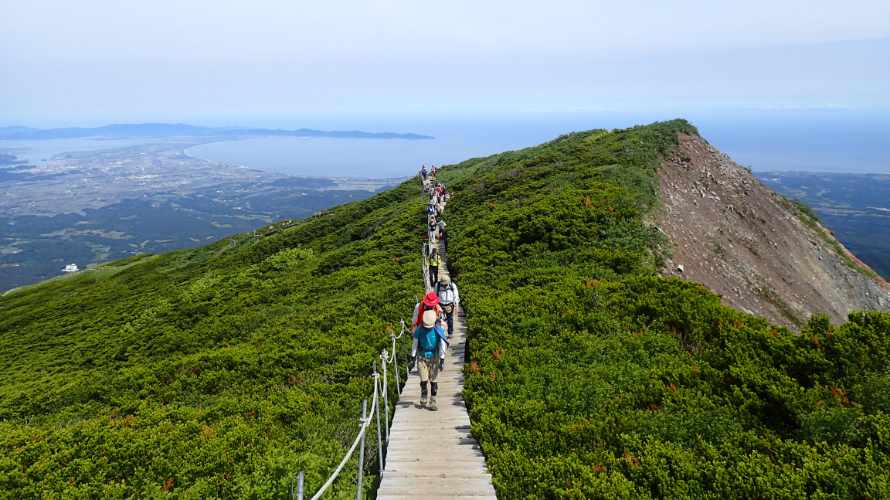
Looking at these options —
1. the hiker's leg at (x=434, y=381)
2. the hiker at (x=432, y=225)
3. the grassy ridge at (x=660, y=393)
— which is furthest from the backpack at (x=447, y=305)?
the hiker at (x=432, y=225)

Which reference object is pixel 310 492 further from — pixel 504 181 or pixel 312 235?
pixel 312 235

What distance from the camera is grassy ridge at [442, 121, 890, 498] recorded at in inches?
288

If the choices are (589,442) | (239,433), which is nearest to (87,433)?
(239,433)

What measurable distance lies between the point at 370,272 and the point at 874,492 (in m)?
20.9

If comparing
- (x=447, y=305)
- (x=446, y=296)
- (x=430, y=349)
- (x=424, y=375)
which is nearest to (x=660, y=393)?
(x=430, y=349)

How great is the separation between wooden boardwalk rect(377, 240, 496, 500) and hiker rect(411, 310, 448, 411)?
577mm

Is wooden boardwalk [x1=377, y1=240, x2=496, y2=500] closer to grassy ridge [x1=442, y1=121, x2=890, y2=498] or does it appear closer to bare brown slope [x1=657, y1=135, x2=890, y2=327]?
grassy ridge [x1=442, y1=121, x2=890, y2=498]

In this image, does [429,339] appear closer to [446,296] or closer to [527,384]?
[527,384]

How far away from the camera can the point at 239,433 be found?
1018 centimetres

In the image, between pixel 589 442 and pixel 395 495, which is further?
pixel 589 442

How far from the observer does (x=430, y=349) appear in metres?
10.9

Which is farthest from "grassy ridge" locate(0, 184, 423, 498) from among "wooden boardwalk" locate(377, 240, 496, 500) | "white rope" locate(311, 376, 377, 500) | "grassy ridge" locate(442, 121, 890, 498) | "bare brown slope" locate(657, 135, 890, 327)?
"bare brown slope" locate(657, 135, 890, 327)

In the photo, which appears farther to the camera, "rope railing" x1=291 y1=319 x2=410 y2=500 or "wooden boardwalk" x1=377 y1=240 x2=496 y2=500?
"wooden boardwalk" x1=377 y1=240 x2=496 y2=500

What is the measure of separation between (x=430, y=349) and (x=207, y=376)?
864 centimetres
